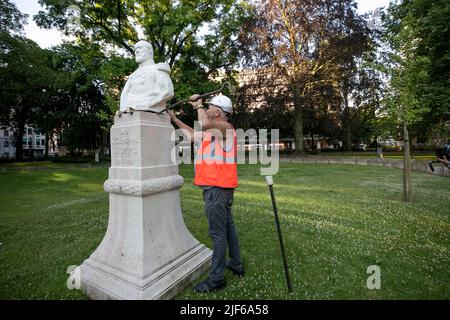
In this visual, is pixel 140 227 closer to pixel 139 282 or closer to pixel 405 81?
pixel 139 282

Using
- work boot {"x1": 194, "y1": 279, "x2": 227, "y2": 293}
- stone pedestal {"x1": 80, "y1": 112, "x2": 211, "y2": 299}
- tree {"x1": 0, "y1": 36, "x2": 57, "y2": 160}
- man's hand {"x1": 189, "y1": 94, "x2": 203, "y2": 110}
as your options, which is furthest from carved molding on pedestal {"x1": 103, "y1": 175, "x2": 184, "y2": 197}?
tree {"x1": 0, "y1": 36, "x2": 57, "y2": 160}

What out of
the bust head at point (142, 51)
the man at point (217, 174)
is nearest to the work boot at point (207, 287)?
the man at point (217, 174)

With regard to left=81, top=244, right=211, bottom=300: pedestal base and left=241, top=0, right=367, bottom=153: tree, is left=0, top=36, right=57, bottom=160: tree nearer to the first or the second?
left=241, top=0, right=367, bottom=153: tree

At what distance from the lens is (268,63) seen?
26938mm

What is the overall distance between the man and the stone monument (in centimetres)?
55

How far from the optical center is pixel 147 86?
3.85 meters

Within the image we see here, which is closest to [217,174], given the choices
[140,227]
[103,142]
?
[140,227]

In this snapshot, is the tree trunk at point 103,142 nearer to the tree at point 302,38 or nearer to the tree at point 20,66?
the tree at point 20,66

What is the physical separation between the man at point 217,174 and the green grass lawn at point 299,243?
1.43 feet

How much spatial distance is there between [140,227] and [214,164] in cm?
133
